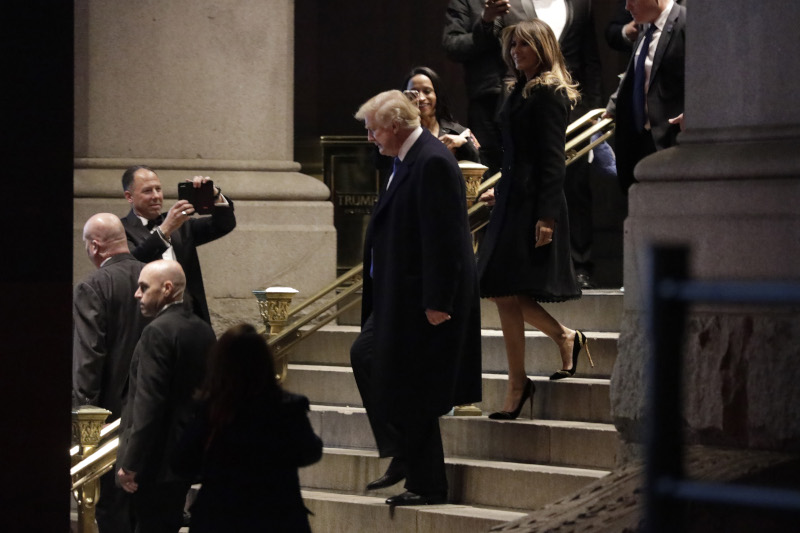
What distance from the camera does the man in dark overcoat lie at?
7328mm

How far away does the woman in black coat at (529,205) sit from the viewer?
8078 mm

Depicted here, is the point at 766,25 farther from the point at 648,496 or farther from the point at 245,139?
the point at 245,139

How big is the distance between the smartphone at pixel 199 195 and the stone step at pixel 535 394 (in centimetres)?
128

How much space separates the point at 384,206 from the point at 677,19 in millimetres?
1544

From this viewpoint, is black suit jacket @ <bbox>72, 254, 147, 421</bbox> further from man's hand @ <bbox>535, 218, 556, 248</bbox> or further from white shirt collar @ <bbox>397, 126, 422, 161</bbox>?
man's hand @ <bbox>535, 218, 556, 248</bbox>

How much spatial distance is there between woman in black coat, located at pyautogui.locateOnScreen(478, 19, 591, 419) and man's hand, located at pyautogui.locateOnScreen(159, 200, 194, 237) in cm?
156

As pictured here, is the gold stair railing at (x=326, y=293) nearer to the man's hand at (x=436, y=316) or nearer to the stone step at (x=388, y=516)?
the stone step at (x=388, y=516)

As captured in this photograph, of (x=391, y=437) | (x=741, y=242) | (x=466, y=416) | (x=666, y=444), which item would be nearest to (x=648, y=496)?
(x=666, y=444)

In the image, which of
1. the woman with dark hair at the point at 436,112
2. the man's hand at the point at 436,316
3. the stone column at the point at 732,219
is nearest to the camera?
the stone column at the point at 732,219

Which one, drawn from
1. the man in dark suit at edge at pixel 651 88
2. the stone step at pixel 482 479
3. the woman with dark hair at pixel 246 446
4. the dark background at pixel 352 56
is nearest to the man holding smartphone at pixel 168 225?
the stone step at pixel 482 479

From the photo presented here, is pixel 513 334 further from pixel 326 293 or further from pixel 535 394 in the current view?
pixel 326 293

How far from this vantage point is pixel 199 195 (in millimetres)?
9000

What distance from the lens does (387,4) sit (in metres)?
14.4

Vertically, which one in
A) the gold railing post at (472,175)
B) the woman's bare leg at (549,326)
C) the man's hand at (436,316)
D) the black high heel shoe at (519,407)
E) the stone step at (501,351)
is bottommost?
the black high heel shoe at (519,407)
